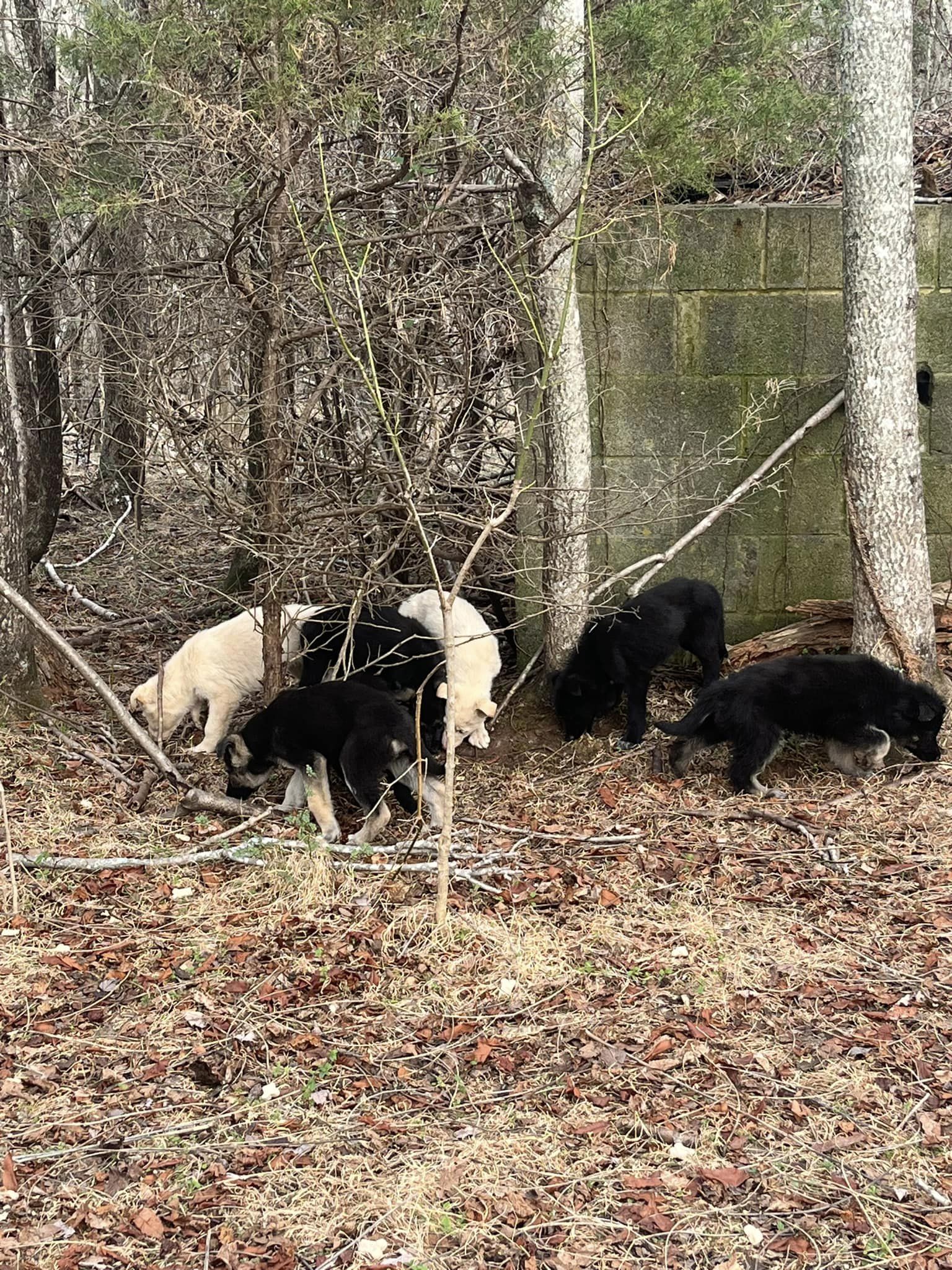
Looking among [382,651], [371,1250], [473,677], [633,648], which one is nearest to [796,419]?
[633,648]

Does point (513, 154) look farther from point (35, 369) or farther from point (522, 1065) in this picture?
point (35, 369)

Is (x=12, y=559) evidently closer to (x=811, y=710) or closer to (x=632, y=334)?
(x=632, y=334)

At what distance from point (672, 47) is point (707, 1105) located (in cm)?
498

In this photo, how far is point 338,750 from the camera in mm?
6816

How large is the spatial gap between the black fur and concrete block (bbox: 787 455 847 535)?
3298 millimetres

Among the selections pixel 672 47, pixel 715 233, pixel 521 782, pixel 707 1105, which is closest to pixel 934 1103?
pixel 707 1105

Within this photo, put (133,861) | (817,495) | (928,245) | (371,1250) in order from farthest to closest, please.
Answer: (817,495) → (928,245) → (133,861) → (371,1250)

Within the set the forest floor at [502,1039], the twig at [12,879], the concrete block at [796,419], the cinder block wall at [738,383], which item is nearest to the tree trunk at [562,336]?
the cinder block wall at [738,383]

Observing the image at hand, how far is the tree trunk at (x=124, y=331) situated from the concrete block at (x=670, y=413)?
3145 mm

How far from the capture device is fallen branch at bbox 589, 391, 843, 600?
831 cm

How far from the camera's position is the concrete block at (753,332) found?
8.53m

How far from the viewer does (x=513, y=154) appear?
7.27 m

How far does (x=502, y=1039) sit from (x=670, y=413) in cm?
498

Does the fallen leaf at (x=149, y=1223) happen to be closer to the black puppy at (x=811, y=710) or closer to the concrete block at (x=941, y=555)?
the black puppy at (x=811, y=710)
